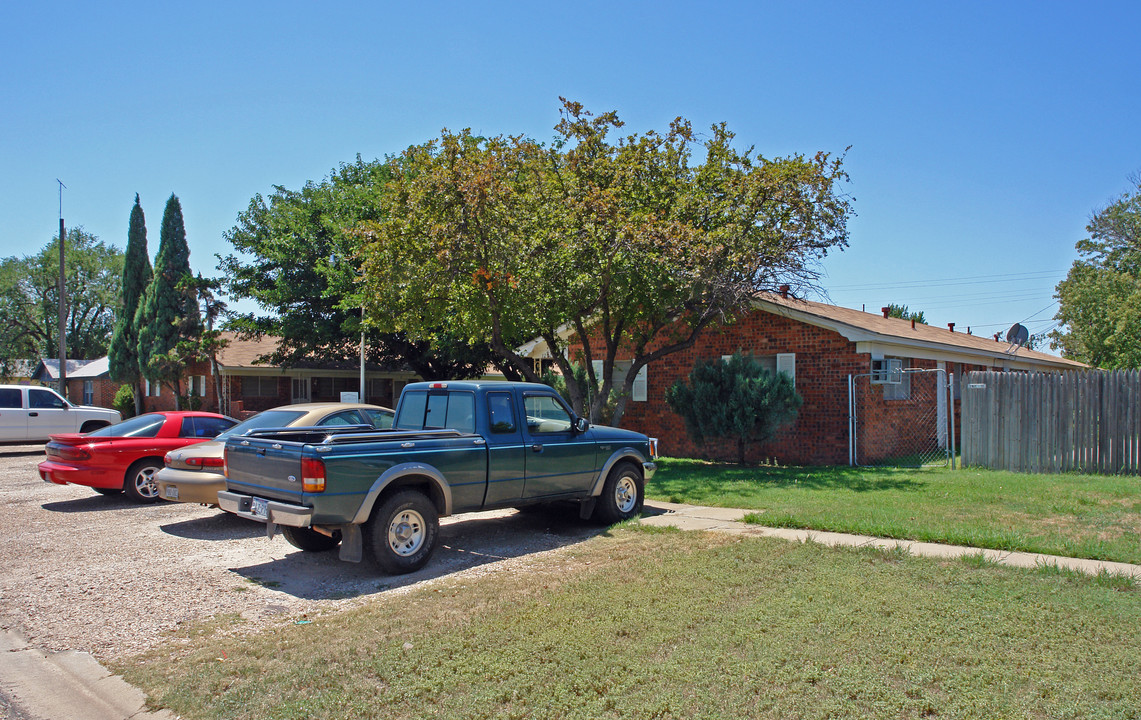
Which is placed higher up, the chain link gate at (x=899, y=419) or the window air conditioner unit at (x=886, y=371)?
the window air conditioner unit at (x=886, y=371)

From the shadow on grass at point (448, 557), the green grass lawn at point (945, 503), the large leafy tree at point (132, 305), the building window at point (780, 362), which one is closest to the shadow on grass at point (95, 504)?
the shadow on grass at point (448, 557)

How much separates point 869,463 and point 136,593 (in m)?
14.2

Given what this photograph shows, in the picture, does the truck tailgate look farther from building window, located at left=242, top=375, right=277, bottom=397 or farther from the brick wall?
building window, located at left=242, top=375, right=277, bottom=397

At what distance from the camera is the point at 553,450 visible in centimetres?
873

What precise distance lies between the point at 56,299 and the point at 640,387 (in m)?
54.5

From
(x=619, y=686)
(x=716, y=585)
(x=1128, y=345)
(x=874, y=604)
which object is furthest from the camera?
(x=1128, y=345)

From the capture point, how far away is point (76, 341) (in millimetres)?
59188

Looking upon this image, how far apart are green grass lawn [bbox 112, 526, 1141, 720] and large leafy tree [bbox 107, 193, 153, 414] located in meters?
32.3

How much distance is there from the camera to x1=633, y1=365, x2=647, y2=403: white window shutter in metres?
20.0

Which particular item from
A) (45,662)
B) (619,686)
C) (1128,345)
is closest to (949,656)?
(619,686)

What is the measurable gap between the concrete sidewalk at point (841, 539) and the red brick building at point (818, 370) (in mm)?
6883

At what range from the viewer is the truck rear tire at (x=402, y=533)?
7.03 m

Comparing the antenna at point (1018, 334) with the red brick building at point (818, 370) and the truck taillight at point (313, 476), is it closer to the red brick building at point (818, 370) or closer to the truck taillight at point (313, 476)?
the red brick building at point (818, 370)

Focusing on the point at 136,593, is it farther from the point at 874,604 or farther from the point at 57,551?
the point at 874,604
